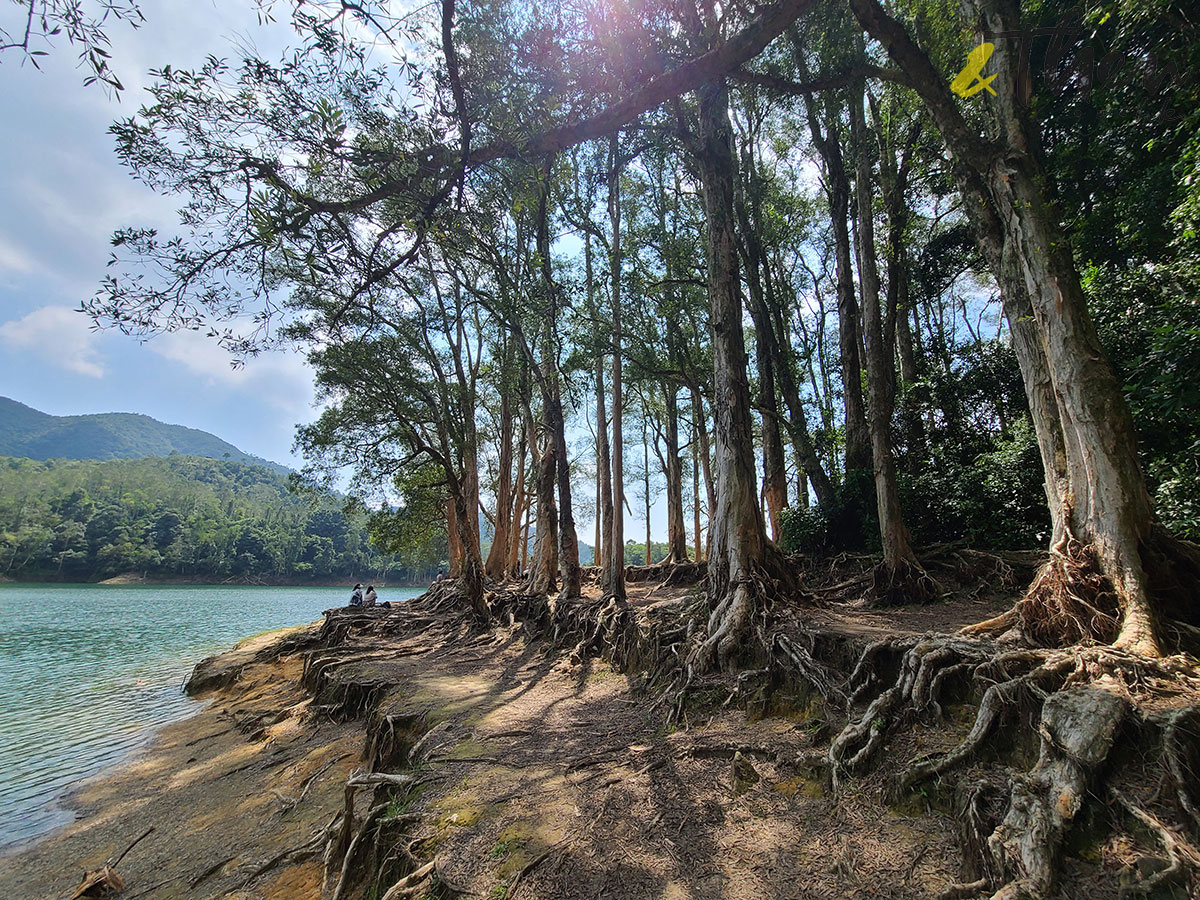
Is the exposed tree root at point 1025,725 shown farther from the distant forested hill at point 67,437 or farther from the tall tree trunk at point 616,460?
the distant forested hill at point 67,437

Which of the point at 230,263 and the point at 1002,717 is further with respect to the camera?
the point at 230,263

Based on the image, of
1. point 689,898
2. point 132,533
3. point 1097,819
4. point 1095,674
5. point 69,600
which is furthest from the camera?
point 132,533

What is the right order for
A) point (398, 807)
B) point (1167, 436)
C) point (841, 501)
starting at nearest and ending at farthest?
point (398, 807), point (1167, 436), point (841, 501)

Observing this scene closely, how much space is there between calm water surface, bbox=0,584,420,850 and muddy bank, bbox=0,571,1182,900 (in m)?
0.72

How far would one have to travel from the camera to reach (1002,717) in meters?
3.12

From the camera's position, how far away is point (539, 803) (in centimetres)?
390

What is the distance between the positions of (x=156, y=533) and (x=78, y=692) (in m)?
63.1

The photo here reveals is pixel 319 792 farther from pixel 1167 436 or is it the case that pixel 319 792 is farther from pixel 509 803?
pixel 1167 436

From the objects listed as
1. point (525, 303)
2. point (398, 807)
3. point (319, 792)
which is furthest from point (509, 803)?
point (525, 303)

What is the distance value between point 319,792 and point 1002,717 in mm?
6795

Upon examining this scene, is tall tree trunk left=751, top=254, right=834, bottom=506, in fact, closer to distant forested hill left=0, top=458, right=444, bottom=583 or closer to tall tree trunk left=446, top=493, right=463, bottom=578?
tall tree trunk left=446, top=493, right=463, bottom=578

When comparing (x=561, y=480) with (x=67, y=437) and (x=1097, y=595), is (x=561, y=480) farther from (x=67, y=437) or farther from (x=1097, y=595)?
(x=67, y=437)

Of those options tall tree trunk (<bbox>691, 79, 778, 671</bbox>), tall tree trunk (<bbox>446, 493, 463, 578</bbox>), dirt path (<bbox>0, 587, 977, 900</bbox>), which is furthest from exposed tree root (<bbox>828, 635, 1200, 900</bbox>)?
tall tree trunk (<bbox>446, 493, 463, 578</bbox>)

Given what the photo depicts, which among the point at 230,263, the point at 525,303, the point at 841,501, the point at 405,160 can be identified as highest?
the point at 525,303
